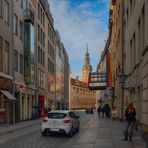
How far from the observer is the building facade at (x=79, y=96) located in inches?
6388

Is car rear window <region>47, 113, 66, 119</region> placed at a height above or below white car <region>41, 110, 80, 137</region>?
above

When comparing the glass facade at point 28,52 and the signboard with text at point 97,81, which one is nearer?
the glass facade at point 28,52

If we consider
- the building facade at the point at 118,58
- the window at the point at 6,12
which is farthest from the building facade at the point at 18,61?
the building facade at the point at 118,58

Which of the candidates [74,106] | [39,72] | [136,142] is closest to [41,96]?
[39,72]

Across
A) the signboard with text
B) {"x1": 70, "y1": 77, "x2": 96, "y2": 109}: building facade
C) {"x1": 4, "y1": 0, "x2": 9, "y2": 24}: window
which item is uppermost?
{"x1": 4, "y1": 0, "x2": 9, "y2": 24}: window

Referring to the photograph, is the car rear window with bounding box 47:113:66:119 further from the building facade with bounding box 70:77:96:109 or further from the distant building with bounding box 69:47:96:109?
the building facade with bounding box 70:77:96:109

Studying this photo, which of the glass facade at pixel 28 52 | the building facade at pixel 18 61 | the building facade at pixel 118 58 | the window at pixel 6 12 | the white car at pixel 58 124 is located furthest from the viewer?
the glass facade at pixel 28 52

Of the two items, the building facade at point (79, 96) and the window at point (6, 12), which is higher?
the window at point (6, 12)

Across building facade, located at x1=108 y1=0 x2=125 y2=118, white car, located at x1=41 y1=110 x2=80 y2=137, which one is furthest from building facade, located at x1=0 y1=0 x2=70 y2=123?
white car, located at x1=41 y1=110 x2=80 y2=137

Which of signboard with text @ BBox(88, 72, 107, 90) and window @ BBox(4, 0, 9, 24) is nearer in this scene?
window @ BBox(4, 0, 9, 24)

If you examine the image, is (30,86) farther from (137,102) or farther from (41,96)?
(137,102)

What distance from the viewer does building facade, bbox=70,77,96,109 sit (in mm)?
162250

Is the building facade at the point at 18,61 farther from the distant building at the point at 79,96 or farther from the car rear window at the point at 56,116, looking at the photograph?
the distant building at the point at 79,96

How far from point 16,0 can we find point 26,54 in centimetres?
729
